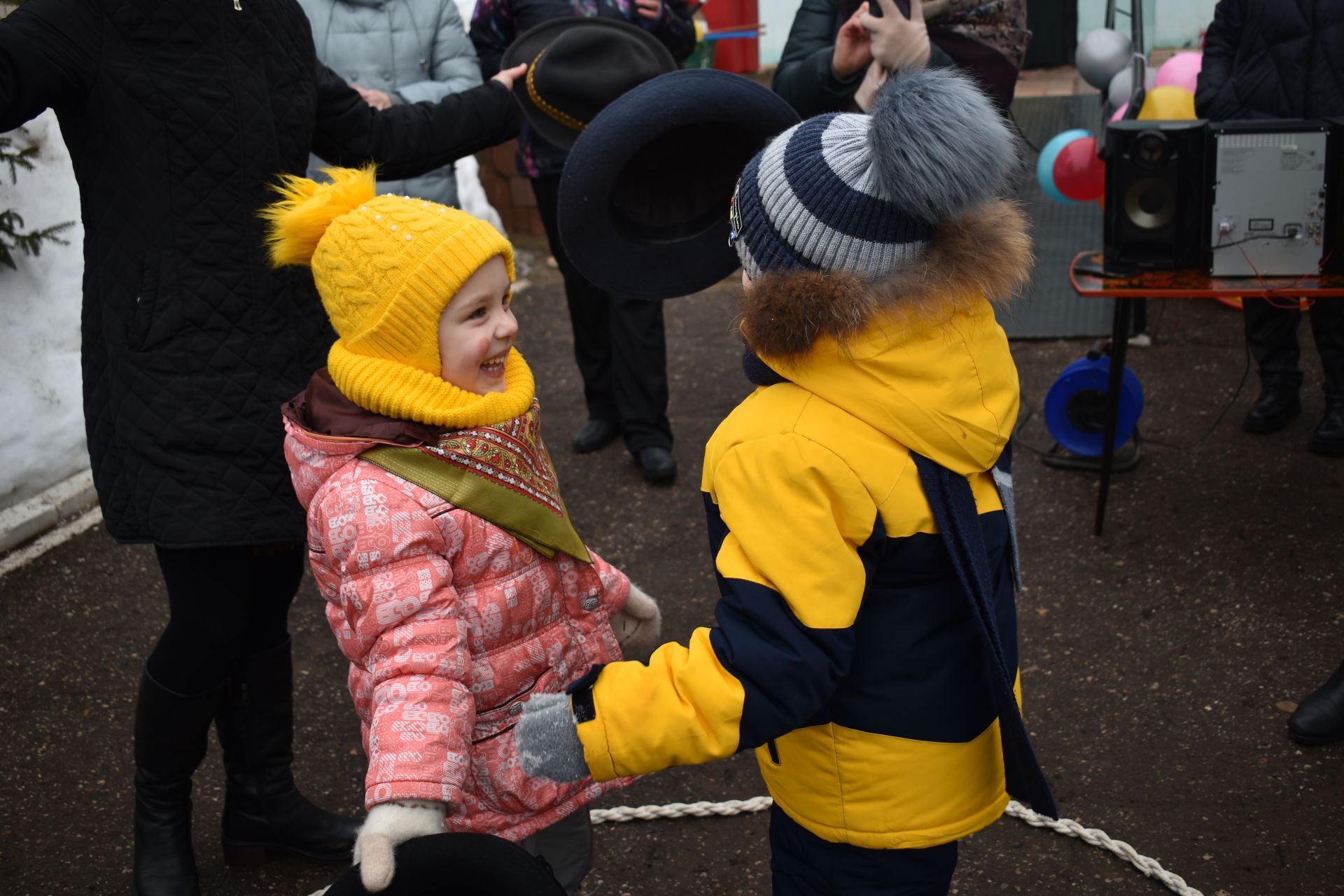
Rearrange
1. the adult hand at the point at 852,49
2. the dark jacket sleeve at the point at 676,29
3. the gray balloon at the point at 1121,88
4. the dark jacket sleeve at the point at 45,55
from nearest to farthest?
the dark jacket sleeve at the point at 45,55 < the adult hand at the point at 852,49 < the dark jacket sleeve at the point at 676,29 < the gray balloon at the point at 1121,88

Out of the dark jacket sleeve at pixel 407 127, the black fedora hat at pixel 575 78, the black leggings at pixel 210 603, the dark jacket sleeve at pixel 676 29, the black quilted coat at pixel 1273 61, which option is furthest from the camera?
the dark jacket sleeve at pixel 676 29

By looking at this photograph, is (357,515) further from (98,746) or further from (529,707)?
(98,746)

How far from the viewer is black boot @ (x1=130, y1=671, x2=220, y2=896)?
2.34 meters

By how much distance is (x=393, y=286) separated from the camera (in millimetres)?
1763

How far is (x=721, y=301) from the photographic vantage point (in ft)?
22.3

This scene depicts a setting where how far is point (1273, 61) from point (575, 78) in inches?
102

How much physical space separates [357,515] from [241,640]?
2.72 ft

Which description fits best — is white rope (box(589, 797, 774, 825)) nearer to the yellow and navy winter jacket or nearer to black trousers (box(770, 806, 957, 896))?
black trousers (box(770, 806, 957, 896))

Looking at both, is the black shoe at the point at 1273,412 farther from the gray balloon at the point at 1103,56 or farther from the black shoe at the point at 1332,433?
the gray balloon at the point at 1103,56

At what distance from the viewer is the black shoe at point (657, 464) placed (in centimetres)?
450

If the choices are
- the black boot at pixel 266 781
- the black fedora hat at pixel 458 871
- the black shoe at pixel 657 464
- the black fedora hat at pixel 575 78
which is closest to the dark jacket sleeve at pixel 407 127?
the black fedora hat at pixel 575 78

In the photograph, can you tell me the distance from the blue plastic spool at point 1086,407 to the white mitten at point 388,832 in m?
3.33

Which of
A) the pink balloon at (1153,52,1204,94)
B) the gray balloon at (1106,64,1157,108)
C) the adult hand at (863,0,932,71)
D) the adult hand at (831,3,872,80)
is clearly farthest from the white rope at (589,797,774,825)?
the pink balloon at (1153,52,1204,94)

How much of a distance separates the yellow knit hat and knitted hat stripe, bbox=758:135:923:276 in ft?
1.71
